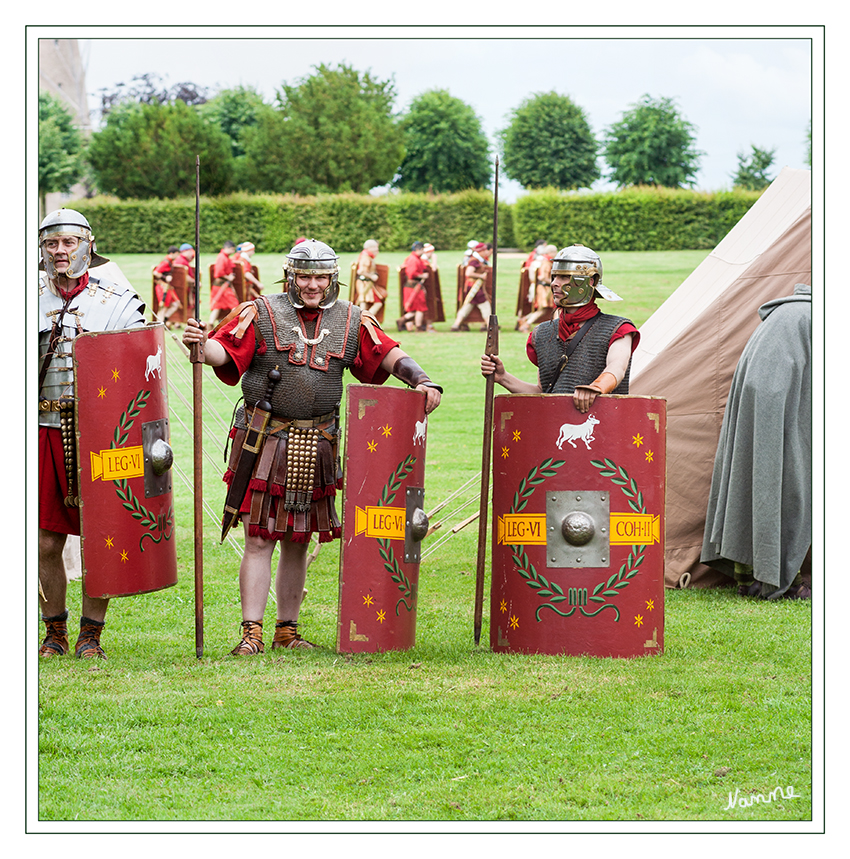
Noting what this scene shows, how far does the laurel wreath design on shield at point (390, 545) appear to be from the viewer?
469 cm

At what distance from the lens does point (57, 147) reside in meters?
30.1

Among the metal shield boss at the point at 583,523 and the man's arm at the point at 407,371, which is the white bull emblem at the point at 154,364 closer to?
the man's arm at the point at 407,371

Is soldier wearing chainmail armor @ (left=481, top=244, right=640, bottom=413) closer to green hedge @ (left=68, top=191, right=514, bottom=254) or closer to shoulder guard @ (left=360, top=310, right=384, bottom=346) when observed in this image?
shoulder guard @ (left=360, top=310, right=384, bottom=346)

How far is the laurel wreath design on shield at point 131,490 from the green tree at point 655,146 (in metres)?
26.0

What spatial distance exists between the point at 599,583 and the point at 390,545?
824 millimetres

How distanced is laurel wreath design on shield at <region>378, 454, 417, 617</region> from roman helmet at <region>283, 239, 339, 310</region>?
28.8 inches

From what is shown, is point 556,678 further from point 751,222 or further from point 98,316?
point 751,222

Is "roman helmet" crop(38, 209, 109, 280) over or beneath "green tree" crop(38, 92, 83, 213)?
beneath

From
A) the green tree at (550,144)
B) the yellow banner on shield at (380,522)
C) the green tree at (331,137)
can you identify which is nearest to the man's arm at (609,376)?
the yellow banner on shield at (380,522)

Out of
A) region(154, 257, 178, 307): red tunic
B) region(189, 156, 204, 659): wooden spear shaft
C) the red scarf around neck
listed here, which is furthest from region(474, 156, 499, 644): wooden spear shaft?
region(154, 257, 178, 307): red tunic

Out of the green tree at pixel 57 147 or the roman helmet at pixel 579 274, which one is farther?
the green tree at pixel 57 147

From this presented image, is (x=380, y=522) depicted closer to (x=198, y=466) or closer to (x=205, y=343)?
(x=198, y=466)

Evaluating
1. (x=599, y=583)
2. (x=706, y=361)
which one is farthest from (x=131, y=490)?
(x=706, y=361)

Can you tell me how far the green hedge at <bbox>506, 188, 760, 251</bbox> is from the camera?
1032 inches
